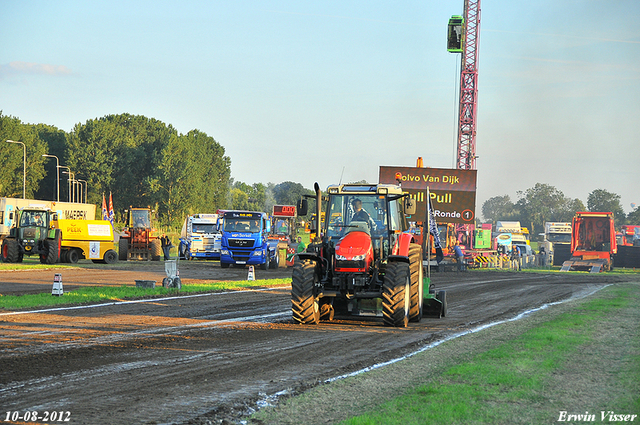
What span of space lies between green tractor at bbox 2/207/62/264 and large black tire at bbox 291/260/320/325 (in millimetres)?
23582

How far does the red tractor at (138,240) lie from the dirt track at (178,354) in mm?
23268

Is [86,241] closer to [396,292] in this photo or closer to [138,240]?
[138,240]

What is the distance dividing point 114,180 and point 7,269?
5627 cm

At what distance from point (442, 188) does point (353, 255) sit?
87.2ft

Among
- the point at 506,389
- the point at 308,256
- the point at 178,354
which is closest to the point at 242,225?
the point at 308,256

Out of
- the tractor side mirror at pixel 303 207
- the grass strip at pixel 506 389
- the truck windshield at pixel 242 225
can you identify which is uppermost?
the tractor side mirror at pixel 303 207

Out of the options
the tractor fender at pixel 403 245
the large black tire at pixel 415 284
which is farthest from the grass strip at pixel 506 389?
the tractor fender at pixel 403 245

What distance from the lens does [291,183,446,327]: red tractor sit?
43.2 ft

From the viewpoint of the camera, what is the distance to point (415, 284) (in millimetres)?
14117

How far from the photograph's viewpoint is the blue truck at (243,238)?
114ft

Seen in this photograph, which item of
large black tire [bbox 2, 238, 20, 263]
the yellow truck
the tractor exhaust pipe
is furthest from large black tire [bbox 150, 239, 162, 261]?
the tractor exhaust pipe

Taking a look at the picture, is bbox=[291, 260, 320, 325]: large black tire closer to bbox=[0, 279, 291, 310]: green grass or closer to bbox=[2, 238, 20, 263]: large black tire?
bbox=[0, 279, 291, 310]: green grass

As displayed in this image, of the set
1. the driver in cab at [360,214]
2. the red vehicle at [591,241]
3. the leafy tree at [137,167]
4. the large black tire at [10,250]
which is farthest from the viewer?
the leafy tree at [137,167]

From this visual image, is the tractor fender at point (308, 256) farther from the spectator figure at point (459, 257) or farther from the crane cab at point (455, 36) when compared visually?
the crane cab at point (455, 36)
